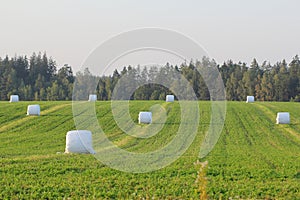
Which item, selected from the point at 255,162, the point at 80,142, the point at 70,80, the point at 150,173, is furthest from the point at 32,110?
the point at 70,80

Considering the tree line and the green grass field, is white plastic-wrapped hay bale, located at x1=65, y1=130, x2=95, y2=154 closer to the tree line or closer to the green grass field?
the green grass field

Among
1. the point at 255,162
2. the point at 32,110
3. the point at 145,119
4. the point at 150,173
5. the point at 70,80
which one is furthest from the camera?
the point at 70,80

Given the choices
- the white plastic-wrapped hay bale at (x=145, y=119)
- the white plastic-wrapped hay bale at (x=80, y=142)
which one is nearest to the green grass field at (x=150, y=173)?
the white plastic-wrapped hay bale at (x=80, y=142)

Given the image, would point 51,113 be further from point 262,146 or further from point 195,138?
point 262,146

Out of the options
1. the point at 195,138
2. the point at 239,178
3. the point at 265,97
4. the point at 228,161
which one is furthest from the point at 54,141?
the point at 265,97

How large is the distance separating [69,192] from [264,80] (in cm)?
11492

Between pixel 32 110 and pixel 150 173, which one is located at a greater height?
pixel 32 110

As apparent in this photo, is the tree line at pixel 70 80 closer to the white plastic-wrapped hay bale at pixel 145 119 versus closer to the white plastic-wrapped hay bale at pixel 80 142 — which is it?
the white plastic-wrapped hay bale at pixel 145 119

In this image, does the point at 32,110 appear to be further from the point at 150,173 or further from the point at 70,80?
the point at 70,80

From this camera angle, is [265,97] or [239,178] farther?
[265,97]

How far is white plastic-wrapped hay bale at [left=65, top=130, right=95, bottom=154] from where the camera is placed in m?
23.3

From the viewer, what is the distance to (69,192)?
14.3 meters

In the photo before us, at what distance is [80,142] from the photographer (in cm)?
2338

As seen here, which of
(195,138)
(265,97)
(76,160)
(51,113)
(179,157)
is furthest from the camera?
(265,97)
